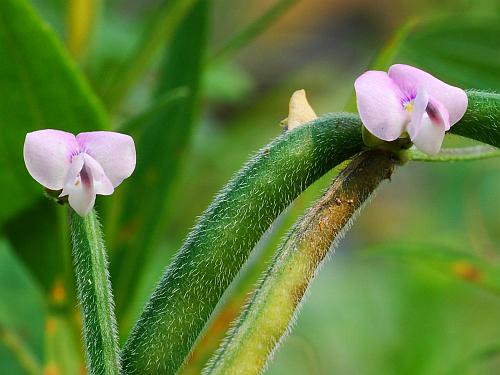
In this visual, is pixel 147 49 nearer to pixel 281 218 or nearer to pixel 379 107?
pixel 281 218

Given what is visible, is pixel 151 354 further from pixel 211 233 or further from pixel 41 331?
pixel 41 331

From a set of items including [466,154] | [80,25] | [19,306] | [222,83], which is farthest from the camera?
[222,83]

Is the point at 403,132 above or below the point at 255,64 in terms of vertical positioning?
below

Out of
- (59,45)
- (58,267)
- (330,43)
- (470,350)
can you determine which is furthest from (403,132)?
Answer: (330,43)

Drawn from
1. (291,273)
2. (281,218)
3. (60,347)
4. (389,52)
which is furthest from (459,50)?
(291,273)

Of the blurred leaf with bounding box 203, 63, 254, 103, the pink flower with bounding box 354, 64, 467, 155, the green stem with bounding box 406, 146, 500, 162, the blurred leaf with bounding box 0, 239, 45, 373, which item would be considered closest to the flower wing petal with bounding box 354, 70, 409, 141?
the pink flower with bounding box 354, 64, 467, 155

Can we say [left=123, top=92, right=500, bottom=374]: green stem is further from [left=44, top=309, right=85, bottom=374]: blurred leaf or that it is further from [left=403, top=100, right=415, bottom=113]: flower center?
[left=44, top=309, right=85, bottom=374]: blurred leaf

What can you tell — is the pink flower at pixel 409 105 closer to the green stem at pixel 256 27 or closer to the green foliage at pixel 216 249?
the green foliage at pixel 216 249
